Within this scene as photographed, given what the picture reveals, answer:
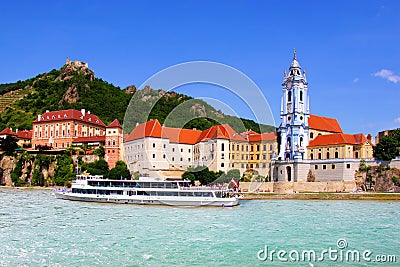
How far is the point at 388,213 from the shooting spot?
3416 cm

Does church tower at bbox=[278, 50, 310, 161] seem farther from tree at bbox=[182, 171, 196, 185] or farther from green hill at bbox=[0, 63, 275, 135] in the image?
tree at bbox=[182, 171, 196, 185]

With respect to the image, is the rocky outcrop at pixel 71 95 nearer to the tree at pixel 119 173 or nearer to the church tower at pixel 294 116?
the tree at pixel 119 173

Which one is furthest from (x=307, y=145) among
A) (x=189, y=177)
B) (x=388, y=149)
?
(x=189, y=177)

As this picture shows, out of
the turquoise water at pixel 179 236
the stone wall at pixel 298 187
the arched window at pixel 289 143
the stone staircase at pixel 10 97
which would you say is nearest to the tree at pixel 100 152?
the stone wall at pixel 298 187

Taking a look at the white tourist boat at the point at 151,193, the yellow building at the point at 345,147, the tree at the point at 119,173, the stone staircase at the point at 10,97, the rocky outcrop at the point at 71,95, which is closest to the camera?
the white tourist boat at the point at 151,193

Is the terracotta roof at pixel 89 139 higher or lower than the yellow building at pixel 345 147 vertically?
higher

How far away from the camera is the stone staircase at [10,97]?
390ft

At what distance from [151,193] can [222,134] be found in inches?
967

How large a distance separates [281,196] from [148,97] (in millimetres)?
19780

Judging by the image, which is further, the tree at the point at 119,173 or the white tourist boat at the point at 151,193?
the tree at the point at 119,173

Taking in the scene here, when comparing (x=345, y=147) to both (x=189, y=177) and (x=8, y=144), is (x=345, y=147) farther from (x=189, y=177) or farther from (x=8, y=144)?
(x=8, y=144)

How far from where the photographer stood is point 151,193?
43.2 metres

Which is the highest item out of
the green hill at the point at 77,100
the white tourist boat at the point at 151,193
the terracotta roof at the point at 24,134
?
the green hill at the point at 77,100

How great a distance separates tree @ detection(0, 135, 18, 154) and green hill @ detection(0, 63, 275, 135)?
1775 cm
